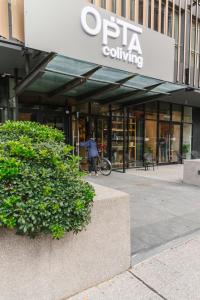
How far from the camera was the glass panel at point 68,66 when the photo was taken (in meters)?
5.88

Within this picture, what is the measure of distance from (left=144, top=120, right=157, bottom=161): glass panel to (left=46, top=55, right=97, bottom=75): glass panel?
6.35m

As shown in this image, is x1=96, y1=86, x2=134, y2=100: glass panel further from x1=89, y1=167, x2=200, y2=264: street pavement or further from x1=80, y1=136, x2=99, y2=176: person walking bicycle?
x1=89, y1=167, x2=200, y2=264: street pavement

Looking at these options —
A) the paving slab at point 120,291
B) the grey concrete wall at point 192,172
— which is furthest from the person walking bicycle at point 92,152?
the paving slab at point 120,291

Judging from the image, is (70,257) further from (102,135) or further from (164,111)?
(164,111)

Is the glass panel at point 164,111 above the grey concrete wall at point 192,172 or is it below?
above

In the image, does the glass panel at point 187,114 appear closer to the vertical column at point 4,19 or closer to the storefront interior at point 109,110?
the storefront interior at point 109,110

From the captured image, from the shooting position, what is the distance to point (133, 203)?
5609 millimetres

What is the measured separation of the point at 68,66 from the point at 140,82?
2876mm

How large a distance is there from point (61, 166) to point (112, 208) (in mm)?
866

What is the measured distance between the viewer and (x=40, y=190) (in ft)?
6.57

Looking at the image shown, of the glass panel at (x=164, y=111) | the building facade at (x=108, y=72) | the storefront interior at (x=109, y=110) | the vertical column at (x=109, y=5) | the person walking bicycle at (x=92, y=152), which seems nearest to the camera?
the building facade at (x=108, y=72)

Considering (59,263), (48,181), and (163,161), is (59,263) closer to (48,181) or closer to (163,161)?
(48,181)

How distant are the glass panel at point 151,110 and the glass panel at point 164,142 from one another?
0.77 metres

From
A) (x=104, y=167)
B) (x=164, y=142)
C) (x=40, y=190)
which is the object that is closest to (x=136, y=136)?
(x=164, y=142)
